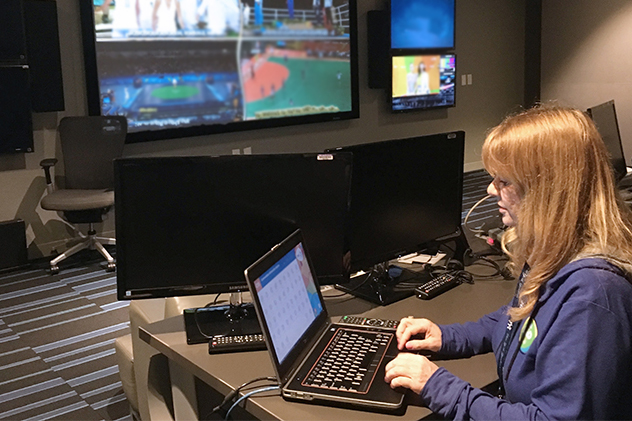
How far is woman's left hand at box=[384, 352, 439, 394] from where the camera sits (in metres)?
1.31

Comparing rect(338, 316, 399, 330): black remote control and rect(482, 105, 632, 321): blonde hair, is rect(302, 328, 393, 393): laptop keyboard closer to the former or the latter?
rect(338, 316, 399, 330): black remote control

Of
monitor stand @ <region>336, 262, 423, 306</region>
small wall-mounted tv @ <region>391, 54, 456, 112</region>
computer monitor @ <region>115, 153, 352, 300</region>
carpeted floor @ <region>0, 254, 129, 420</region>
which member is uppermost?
small wall-mounted tv @ <region>391, 54, 456, 112</region>

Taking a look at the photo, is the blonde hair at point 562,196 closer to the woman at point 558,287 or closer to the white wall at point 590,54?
the woman at point 558,287

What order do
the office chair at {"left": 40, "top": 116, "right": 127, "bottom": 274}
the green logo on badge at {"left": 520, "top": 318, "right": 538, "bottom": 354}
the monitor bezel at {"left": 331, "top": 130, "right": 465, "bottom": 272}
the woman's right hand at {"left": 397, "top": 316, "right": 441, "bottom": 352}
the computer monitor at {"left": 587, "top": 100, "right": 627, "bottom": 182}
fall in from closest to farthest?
1. the green logo on badge at {"left": 520, "top": 318, "right": 538, "bottom": 354}
2. the woman's right hand at {"left": 397, "top": 316, "right": 441, "bottom": 352}
3. the monitor bezel at {"left": 331, "top": 130, "right": 465, "bottom": 272}
4. the computer monitor at {"left": 587, "top": 100, "right": 627, "bottom": 182}
5. the office chair at {"left": 40, "top": 116, "right": 127, "bottom": 274}

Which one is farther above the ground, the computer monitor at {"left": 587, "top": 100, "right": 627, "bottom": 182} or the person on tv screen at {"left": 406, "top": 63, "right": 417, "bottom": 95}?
the person on tv screen at {"left": 406, "top": 63, "right": 417, "bottom": 95}

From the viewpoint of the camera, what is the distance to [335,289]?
199cm

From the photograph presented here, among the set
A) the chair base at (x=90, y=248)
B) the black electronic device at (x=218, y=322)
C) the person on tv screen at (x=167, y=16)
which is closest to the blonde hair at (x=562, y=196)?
the black electronic device at (x=218, y=322)

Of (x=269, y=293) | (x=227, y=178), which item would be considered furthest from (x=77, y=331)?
(x=269, y=293)

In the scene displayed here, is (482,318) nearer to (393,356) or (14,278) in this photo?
(393,356)

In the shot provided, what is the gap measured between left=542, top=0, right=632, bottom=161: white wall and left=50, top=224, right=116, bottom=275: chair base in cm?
536

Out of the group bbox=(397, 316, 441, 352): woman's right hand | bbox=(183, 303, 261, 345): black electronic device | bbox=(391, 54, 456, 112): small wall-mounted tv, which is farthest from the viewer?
bbox=(391, 54, 456, 112): small wall-mounted tv

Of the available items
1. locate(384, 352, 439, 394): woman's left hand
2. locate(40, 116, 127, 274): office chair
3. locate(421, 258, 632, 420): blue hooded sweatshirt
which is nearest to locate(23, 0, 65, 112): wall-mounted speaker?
locate(40, 116, 127, 274): office chair

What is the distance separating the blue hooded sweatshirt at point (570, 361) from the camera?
112 centimetres

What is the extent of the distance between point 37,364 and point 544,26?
7.10 meters
